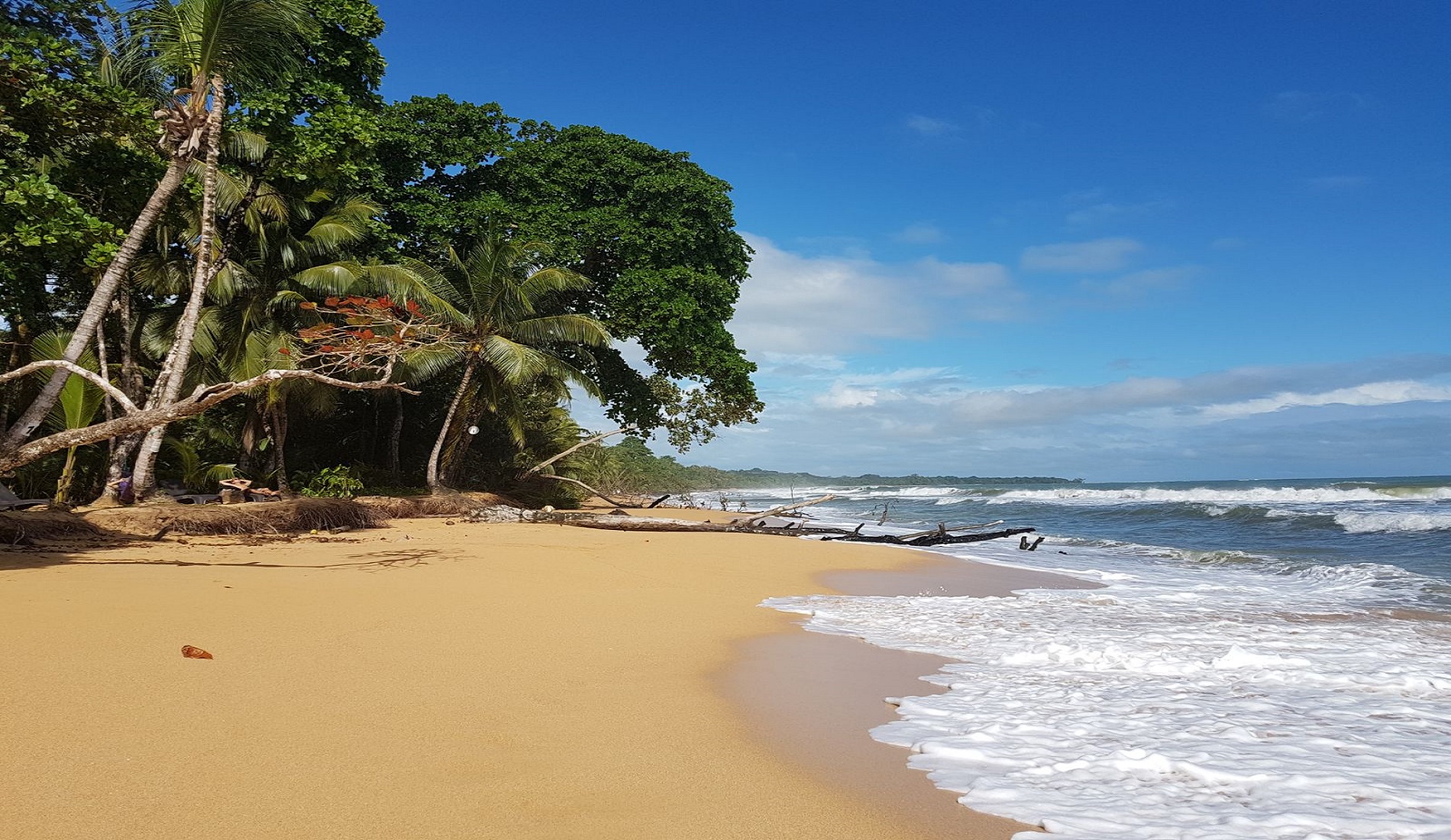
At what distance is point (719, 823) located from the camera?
257 centimetres

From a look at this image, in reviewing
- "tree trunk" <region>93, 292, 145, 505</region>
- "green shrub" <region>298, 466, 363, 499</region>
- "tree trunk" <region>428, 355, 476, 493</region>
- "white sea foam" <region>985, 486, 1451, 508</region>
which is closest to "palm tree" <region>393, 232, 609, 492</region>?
"tree trunk" <region>428, 355, 476, 493</region>

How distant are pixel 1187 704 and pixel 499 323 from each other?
1536 centimetres

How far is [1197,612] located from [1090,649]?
3.03m

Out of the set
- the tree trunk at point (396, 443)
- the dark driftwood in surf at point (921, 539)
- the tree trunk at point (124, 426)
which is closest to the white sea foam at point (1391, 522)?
the dark driftwood in surf at point (921, 539)

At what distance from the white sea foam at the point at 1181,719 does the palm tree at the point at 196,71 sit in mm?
8008

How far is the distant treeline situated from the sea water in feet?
64.8

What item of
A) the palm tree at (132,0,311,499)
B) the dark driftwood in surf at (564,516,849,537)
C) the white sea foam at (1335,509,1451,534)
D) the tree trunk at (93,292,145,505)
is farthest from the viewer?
the white sea foam at (1335,509,1451,534)

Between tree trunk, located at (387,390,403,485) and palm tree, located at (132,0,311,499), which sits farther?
tree trunk, located at (387,390,403,485)

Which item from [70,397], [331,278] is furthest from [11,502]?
[331,278]

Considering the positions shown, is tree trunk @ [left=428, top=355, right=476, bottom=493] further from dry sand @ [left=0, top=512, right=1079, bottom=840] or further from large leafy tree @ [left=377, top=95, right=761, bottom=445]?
dry sand @ [left=0, top=512, right=1079, bottom=840]

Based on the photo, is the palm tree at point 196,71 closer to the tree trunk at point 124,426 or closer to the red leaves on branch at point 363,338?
the tree trunk at point 124,426

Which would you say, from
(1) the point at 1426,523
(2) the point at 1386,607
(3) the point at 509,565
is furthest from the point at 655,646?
(1) the point at 1426,523

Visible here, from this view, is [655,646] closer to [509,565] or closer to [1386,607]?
[509,565]

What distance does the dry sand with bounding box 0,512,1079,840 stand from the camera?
97.4 inches
